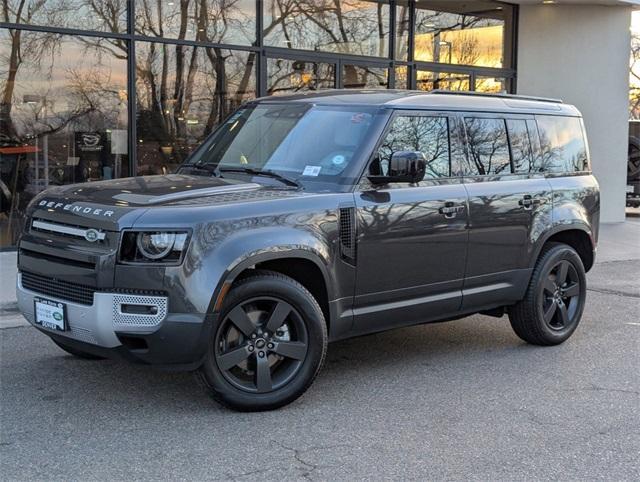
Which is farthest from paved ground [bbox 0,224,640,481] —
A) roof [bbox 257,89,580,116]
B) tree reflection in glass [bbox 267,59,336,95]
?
tree reflection in glass [bbox 267,59,336,95]

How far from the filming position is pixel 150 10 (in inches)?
456

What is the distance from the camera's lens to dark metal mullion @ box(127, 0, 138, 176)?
1127cm

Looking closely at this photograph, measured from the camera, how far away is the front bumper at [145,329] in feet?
14.3

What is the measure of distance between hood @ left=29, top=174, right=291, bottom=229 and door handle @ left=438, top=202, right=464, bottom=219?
3.91ft

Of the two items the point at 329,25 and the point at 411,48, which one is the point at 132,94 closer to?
the point at 329,25

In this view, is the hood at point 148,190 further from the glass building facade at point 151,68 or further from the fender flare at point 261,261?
the glass building facade at point 151,68

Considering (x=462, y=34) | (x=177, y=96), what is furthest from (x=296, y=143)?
(x=462, y=34)

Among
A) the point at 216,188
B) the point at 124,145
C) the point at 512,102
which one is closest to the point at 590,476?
the point at 216,188

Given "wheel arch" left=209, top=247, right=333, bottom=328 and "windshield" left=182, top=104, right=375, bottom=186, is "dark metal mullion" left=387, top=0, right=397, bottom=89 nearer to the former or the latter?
"windshield" left=182, top=104, right=375, bottom=186

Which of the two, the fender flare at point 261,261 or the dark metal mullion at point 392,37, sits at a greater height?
the dark metal mullion at point 392,37

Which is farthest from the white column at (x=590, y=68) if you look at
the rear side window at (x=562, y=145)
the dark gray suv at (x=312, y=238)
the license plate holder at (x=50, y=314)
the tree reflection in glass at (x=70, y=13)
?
the license plate holder at (x=50, y=314)

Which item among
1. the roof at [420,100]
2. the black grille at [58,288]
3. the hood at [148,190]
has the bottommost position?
the black grille at [58,288]

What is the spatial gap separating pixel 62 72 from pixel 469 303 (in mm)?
7407

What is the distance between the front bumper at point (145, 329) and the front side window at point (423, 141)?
1799mm
